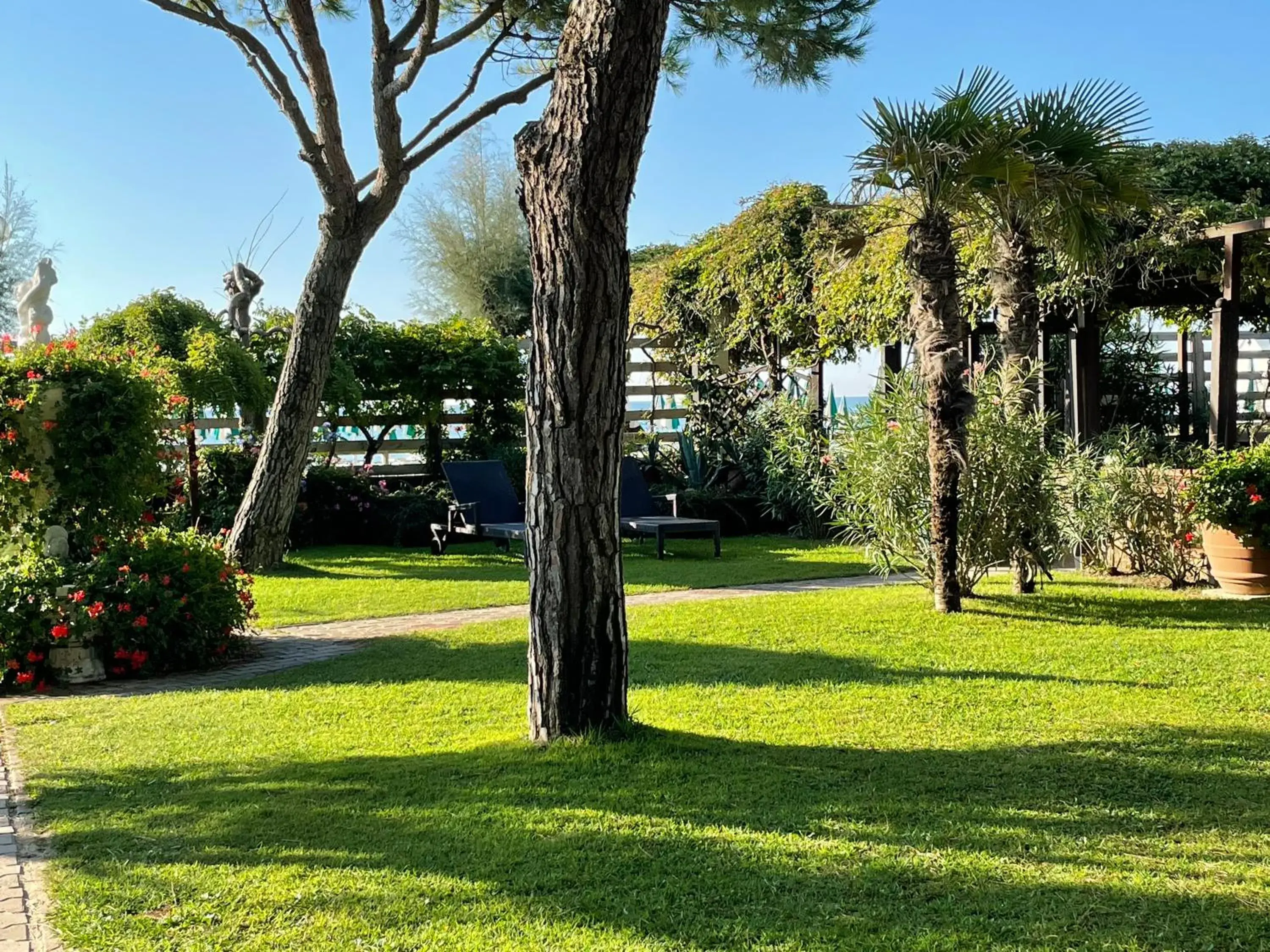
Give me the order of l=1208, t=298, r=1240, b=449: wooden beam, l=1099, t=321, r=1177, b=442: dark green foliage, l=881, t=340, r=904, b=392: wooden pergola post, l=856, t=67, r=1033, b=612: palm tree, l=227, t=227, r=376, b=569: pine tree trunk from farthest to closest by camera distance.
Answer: l=1099, t=321, r=1177, b=442: dark green foliage
l=881, t=340, r=904, b=392: wooden pergola post
l=227, t=227, r=376, b=569: pine tree trunk
l=1208, t=298, r=1240, b=449: wooden beam
l=856, t=67, r=1033, b=612: palm tree

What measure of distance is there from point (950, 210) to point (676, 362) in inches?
397

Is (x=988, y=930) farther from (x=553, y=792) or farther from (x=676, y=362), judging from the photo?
(x=676, y=362)

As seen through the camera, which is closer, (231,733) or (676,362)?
(231,733)

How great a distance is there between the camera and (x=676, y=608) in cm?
867

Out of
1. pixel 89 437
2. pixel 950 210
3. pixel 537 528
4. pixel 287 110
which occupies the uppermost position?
pixel 287 110

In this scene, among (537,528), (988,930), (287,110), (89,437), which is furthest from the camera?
(287,110)

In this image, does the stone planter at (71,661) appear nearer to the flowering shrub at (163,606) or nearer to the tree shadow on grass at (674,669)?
the flowering shrub at (163,606)

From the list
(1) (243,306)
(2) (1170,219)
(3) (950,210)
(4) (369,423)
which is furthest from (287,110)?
(2) (1170,219)

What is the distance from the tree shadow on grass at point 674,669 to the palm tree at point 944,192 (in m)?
1.80

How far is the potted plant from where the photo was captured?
27.2ft

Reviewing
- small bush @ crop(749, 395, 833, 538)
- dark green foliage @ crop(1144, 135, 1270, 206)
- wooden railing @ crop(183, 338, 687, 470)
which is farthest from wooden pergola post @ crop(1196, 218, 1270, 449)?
wooden railing @ crop(183, 338, 687, 470)

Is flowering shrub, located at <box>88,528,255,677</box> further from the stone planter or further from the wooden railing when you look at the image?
the wooden railing

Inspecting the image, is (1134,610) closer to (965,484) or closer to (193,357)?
(965,484)

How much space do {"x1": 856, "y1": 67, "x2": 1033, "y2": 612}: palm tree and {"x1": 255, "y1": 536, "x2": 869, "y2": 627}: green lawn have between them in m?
2.81
